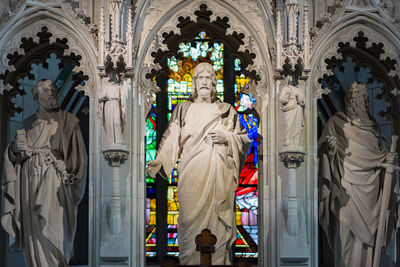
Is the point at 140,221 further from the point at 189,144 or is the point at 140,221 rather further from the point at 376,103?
the point at 376,103

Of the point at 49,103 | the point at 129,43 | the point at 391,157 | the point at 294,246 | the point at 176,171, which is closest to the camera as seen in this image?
the point at 294,246

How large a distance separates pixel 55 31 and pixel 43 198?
1990 millimetres

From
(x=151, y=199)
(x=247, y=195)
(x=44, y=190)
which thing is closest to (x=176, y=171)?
(x=151, y=199)

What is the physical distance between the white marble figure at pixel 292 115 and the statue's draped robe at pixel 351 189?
0.68 metres

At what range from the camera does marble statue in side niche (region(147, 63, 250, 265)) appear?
47.7 feet

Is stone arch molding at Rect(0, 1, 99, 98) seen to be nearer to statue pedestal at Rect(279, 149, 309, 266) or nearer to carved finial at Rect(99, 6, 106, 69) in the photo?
carved finial at Rect(99, 6, 106, 69)

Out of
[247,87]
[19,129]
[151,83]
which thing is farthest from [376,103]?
[19,129]

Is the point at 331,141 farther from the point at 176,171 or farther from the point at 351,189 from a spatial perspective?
the point at 176,171

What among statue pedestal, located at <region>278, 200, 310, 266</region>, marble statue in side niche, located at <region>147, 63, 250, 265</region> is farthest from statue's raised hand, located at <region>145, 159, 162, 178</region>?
statue pedestal, located at <region>278, 200, 310, 266</region>

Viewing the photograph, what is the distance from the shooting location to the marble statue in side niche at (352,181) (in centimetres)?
1485

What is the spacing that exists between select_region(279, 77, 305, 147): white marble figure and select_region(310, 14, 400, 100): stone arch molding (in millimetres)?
385

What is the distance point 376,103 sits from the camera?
16266 mm

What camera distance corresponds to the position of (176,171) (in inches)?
707

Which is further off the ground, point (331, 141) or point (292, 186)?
point (331, 141)
